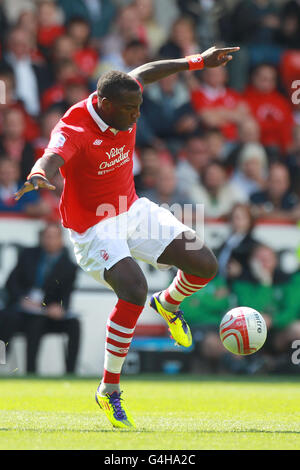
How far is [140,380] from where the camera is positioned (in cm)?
1139

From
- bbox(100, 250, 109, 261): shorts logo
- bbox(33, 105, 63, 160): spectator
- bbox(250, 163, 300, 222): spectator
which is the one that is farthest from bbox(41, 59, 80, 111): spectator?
bbox(100, 250, 109, 261): shorts logo

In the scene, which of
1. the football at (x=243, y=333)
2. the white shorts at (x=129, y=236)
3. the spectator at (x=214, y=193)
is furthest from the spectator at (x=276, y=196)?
the white shorts at (x=129, y=236)

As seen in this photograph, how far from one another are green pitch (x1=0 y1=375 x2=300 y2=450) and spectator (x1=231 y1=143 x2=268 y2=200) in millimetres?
3236

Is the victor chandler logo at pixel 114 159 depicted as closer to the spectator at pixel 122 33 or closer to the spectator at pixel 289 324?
the spectator at pixel 289 324

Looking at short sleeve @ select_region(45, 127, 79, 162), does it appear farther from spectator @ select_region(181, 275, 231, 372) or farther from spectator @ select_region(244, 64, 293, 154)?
spectator @ select_region(244, 64, 293, 154)

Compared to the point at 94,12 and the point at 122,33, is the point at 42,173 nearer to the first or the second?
the point at 122,33

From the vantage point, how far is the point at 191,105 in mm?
14680

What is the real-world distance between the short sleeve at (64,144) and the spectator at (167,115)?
7231 mm

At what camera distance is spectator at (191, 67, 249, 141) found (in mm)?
14844

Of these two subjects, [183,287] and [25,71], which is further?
A: [25,71]

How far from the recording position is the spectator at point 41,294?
12.1 meters

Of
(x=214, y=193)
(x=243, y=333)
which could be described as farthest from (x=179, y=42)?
(x=243, y=333)

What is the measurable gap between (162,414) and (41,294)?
479cm
